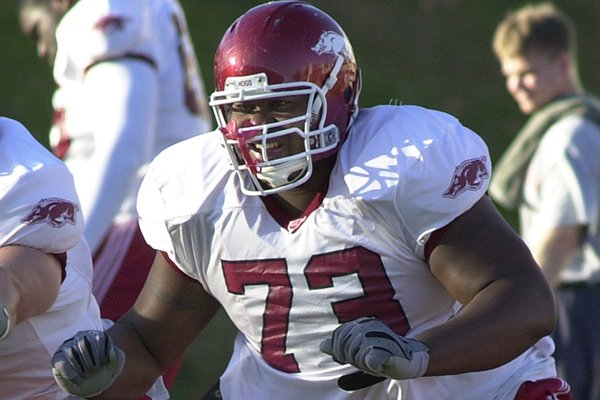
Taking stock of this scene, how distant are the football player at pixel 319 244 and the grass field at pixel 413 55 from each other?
608 centimetres

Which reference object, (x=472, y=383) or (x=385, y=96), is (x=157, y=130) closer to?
(x=472, y=383)

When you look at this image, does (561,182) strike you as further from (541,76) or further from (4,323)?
(4,323)

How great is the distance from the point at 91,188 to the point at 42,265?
4.87ft

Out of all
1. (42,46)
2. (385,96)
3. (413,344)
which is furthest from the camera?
(385,96)

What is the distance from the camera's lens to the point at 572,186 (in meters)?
5.80

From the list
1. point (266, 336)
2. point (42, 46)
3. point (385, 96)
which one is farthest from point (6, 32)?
point (266, 336)

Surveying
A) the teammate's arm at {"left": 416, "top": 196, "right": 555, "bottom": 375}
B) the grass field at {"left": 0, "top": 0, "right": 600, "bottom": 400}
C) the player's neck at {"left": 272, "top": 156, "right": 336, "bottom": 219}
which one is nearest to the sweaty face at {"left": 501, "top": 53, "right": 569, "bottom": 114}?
the player's neck at {"left": 272, "top": 156, "right": 336, "bottom": 219}

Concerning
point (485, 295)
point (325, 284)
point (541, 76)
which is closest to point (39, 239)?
point (325, 284)

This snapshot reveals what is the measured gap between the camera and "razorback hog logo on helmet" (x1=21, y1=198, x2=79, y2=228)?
323 centimetres

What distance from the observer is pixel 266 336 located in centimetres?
339

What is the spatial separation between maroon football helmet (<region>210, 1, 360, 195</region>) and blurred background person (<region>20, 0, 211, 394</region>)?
1.41 meters

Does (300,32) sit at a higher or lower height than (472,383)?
higher

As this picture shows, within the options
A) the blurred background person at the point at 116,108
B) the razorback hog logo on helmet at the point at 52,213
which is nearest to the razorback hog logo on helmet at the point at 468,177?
the razorback hog logo on helmet at the point at 52,213

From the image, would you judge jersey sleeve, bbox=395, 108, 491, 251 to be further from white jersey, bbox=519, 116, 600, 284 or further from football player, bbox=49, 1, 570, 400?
white jersey, bbox=519, 116, 600, 284
